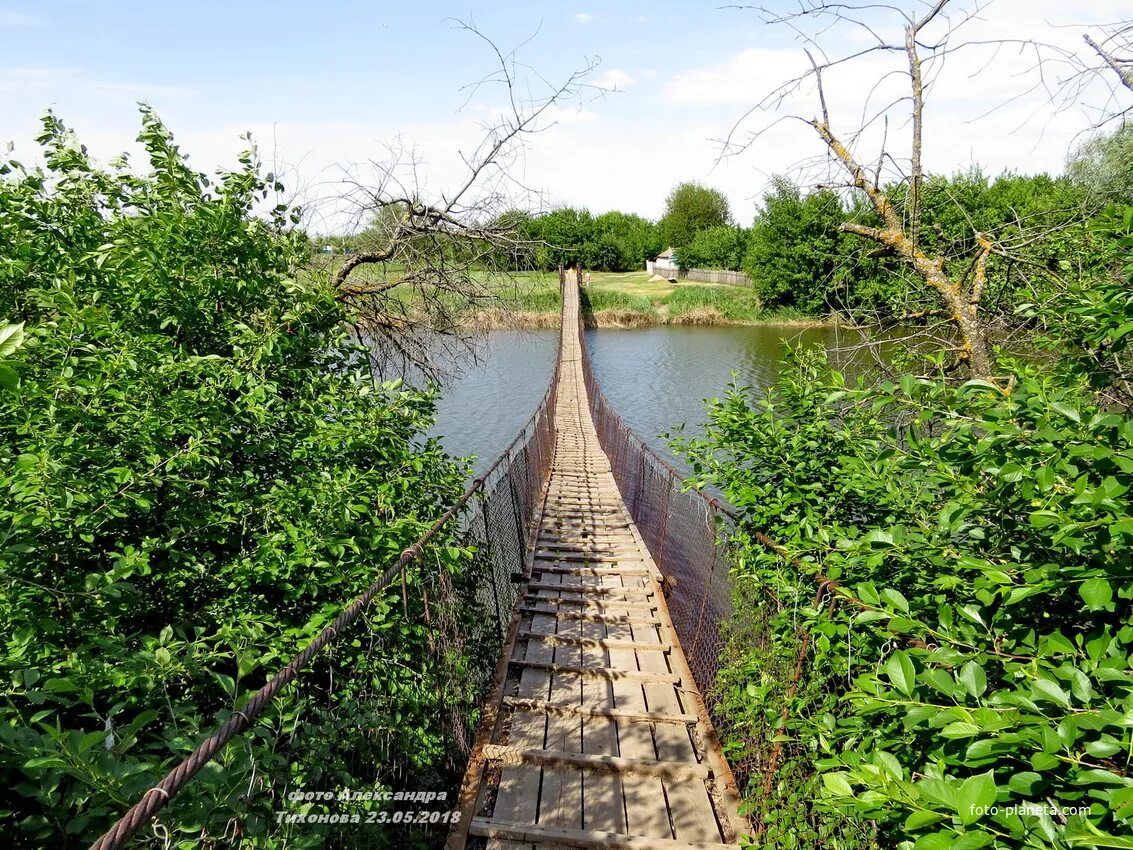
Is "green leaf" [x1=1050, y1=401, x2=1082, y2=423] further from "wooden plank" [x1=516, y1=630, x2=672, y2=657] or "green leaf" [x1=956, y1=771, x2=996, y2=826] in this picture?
"wooden plank" [x1=516, y1=630, x2=672, y2=657]

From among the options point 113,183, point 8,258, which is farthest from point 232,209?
point 8,258

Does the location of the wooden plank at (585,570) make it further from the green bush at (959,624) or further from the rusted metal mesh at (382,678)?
the green bush at (959,624)

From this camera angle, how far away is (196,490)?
2969mm

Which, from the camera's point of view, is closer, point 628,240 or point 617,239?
point 617,239

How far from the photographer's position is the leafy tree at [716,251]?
53.8 m

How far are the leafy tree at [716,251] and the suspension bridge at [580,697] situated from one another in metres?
51.0

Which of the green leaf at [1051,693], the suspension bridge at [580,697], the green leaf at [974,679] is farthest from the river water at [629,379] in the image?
the green leaf at [1051,693]

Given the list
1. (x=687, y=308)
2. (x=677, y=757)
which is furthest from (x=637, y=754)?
(x=687, y=308)

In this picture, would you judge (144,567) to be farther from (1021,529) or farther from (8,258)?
(1021,529)

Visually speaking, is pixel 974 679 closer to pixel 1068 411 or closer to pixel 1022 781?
pixel 1022 781

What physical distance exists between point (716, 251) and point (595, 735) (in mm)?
56381

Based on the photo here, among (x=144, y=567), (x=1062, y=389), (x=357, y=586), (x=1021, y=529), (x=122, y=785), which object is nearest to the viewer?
(x=122, y=785)

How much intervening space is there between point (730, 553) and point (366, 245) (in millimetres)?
3875

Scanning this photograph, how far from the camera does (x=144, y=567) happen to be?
2.23m
